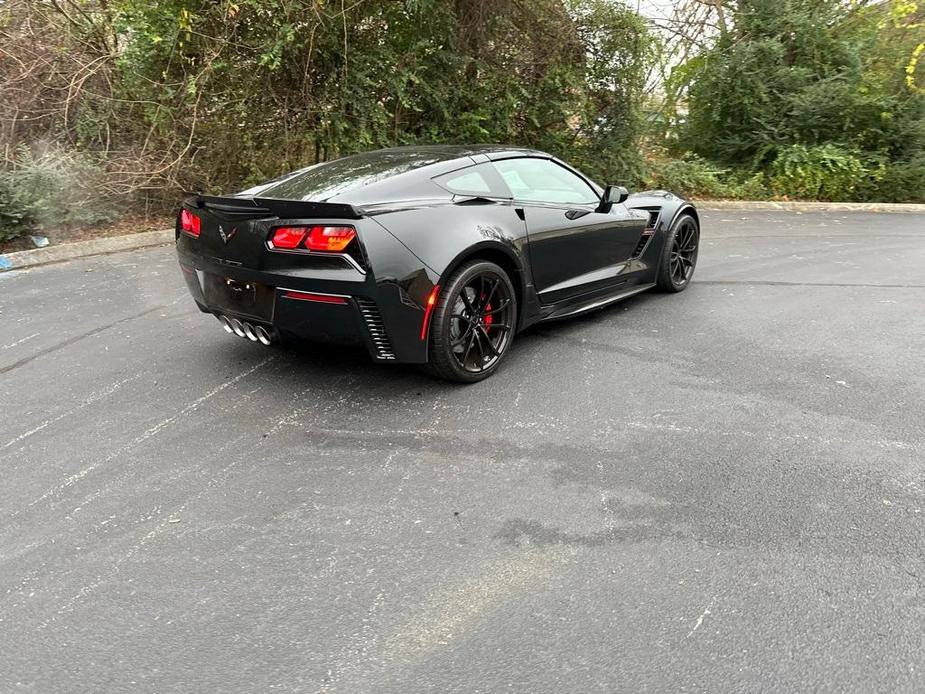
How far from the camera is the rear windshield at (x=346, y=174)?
392cm

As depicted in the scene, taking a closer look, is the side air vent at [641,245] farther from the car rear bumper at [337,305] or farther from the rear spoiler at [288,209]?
the rear spoiler at [288,209]

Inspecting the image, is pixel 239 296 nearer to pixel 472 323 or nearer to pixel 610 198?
pixel 472 323

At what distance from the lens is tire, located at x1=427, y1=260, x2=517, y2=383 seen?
3.84 m

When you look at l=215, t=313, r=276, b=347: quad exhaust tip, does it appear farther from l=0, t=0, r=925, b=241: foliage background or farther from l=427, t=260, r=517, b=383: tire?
l=0, t=0, r=925, b=241: foliage background

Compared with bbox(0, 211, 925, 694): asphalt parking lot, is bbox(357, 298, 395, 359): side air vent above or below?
above

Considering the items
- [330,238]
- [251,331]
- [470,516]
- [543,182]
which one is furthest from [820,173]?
[470,516]

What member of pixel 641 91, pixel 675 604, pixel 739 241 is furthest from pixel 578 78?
pixel 675 604

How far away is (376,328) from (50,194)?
20.6 feet

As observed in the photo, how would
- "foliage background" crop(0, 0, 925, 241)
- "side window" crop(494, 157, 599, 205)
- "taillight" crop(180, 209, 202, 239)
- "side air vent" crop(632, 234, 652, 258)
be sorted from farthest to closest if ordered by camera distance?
"foliage background" crop(0, 0, 925, 241) < "side air vent" crop(632, 234, 652, 258) < "side window" crop(494, 157, 599, 205) < "taillight" crop(180, 209, 202, 239)

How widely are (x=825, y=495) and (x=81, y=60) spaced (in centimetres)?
973

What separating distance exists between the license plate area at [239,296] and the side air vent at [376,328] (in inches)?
20.1

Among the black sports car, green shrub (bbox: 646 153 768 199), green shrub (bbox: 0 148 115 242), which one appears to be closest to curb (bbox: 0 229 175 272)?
green shrub (bbox: 0 148 115 242)

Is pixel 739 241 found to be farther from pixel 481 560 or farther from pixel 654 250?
pixel 481 560

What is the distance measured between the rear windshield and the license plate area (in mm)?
549
